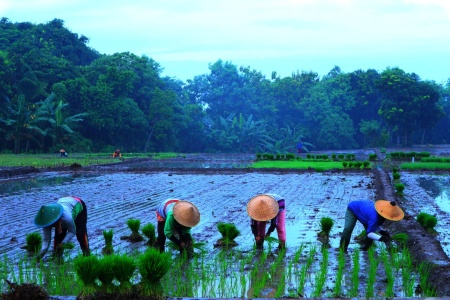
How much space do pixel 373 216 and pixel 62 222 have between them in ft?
12.2

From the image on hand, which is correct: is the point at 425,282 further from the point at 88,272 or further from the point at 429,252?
the point at 88,272

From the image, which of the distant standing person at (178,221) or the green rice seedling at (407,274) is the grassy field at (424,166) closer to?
the green rice seedling at (407,274)

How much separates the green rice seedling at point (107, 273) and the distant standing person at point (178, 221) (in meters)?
1.87

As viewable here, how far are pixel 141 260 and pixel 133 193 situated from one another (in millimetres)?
11666

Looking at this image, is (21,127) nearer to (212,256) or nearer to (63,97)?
(63,97)

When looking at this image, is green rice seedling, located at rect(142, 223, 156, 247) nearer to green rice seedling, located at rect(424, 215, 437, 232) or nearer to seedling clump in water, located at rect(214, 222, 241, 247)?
seedling clump in water, located at rect(214, 222, 241, 247)

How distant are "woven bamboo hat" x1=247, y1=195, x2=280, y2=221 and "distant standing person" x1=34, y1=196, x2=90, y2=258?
201cm

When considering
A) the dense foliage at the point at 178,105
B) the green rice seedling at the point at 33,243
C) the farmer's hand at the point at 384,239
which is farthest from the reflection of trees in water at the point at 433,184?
the dense foliage at the point at 178,105

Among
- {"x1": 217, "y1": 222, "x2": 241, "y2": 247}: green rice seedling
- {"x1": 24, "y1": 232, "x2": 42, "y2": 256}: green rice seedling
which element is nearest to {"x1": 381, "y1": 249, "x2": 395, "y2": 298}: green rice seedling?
{"x1": 217, "y1": 222, "x2": 241, "y2": 247}: green rice seedling

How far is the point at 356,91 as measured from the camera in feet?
200

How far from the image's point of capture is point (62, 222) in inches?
294

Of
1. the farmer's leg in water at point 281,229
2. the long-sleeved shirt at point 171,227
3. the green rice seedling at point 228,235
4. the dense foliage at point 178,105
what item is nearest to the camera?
the long-sleeved shirt at point 171,227

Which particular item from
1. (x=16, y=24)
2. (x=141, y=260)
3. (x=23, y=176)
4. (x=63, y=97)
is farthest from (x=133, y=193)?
(x=16, y=24)

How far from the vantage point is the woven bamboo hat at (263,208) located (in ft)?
26.1
